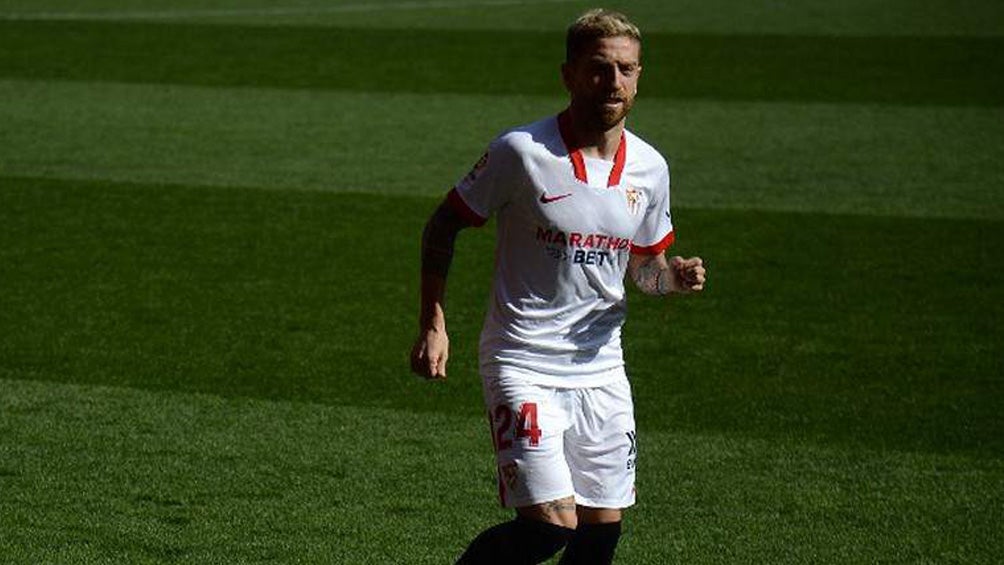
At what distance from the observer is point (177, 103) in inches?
695

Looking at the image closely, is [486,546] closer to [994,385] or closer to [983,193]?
[994,385]

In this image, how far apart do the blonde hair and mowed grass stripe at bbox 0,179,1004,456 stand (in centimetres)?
342

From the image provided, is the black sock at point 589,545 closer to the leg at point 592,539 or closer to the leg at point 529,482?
the leg at point 592,539

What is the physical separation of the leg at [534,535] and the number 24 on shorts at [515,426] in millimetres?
177

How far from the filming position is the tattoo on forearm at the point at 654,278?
18.6 feet

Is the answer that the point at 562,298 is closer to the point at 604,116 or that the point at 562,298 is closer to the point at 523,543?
the point at 604,116

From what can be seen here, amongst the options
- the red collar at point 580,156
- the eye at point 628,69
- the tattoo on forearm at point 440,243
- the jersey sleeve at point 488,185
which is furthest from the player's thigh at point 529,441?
the eye at point 628,69

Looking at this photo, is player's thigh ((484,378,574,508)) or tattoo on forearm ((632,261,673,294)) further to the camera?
tattoo on forearm ((632,261,673,294))

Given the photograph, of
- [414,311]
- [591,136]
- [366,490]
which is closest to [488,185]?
[591,136]

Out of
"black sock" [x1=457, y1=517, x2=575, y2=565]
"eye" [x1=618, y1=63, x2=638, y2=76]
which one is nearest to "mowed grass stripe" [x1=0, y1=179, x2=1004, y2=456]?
"black sock" [x1=457, y1=517, x2=575, y2=565]

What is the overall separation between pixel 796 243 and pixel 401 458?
499 centimetres

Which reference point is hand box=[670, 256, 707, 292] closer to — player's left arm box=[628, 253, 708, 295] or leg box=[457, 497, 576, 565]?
player's left arm box=[628, 253, 708, 295]

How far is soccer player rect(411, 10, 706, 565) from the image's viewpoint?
17.4 ft

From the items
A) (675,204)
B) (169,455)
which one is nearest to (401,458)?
(169,455)
